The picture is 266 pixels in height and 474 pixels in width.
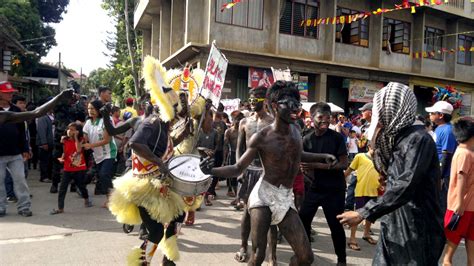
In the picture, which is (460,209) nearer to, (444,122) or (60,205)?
(444,122)

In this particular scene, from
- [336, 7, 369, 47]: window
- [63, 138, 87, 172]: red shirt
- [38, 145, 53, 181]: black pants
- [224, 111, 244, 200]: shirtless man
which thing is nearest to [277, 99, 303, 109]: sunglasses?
[224, 111, 244, 200]: shirtless man

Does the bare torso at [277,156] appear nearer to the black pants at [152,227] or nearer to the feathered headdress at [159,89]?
the feathered headdress at [159,89]

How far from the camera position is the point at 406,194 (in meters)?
2.49

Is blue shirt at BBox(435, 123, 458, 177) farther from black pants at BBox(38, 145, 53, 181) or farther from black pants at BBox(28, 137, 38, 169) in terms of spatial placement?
black pants at BBox(28, 137, 38, 169)

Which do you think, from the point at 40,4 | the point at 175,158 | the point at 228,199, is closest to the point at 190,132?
the point at 175,158

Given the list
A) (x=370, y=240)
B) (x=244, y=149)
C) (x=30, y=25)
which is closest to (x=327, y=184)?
(x=244, y=149)

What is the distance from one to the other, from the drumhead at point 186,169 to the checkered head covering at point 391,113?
6.16ft

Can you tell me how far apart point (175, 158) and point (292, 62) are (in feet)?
45.6

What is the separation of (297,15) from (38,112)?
52.0 feet

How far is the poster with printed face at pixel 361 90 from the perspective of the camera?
19328 mm

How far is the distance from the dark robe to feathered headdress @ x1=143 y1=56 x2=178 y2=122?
227cm

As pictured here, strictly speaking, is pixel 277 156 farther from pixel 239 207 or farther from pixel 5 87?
pixel 5 87

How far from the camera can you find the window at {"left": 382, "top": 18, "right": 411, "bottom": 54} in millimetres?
20764

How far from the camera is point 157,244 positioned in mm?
4082
